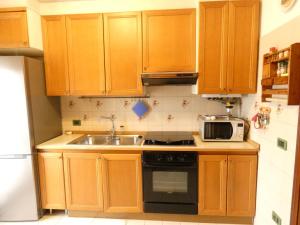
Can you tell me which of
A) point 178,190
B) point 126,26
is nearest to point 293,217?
point 178,190

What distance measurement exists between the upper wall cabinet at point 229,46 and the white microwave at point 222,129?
31 cm

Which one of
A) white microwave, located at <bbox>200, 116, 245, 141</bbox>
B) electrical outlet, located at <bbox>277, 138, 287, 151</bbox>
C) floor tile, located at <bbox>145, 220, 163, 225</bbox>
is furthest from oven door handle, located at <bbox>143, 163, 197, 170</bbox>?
electrical outlet, located at <bbox>277, 138, 287, 151</bbox>

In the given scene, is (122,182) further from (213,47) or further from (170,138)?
(213,47)

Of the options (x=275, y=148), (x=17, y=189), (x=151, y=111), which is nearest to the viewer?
(x=275, y=148)

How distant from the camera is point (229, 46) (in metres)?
1.99

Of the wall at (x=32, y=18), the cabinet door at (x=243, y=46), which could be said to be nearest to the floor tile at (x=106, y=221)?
the cabinet door at (x=243, y=46)

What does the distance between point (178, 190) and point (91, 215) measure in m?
1.05

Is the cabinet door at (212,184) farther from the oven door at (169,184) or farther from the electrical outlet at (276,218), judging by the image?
the electrical outlet at (276,218)

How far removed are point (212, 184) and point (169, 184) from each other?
0.44 m

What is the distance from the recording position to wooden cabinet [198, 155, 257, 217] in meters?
1.93

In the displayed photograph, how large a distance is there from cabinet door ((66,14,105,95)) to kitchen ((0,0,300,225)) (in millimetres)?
11

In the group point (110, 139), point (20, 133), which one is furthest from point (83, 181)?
point (20, 133)

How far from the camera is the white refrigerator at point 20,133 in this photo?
1.93m

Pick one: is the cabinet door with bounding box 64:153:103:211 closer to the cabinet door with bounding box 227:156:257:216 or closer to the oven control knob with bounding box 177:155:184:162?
the oven control knob with bounding box 177:155:184:162
